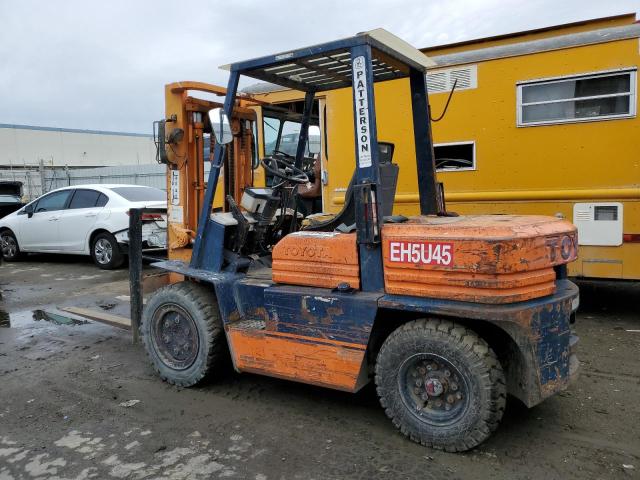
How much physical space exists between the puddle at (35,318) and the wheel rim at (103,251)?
9.71ft

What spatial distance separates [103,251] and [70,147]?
3442 centimetres

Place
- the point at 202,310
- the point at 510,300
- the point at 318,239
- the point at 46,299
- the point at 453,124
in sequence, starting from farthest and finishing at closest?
the point at 46,299 < the point at 453,124 < the point at 202,310 < the point at 318,239 < the point at 510,300

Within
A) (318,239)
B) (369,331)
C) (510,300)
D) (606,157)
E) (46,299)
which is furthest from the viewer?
(46,299)

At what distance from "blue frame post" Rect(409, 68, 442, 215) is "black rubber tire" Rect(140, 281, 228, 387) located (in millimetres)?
1919

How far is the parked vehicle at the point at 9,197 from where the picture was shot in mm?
13602

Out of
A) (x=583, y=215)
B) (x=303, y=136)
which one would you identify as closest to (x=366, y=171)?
(x=303, y=136)

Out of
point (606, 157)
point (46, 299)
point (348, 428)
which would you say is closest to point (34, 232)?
point (46, 299)

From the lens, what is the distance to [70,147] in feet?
132

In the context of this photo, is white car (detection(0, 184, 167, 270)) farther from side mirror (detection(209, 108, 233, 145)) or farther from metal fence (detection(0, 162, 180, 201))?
metal fence (detection(0, 162, 180, 201))

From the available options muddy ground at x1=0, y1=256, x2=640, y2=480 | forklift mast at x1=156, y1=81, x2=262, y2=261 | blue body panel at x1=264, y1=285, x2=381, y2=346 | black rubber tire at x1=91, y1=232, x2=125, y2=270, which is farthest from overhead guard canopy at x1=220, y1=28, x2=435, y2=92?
black rubber tire at x1=91, y1=232, x2=125, y2=270

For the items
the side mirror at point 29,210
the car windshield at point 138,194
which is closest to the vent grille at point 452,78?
the car windshield at point 138,194

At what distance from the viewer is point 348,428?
3549 millimetres

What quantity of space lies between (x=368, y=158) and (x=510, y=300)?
120cm

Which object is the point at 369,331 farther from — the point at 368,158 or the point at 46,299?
the point at 46,299
